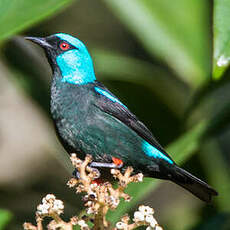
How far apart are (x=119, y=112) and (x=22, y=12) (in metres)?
1.08

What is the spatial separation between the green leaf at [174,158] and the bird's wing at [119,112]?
0.67ft

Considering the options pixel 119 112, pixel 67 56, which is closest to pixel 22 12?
pixel 67 56

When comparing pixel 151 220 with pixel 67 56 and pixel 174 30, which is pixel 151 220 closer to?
pixel 67 56

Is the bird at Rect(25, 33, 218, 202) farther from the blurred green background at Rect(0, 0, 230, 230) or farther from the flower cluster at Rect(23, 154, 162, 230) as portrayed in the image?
the flower cluster at Rect(23, 154, 162, 230)

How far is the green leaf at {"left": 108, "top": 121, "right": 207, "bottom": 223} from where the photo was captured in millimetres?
3240

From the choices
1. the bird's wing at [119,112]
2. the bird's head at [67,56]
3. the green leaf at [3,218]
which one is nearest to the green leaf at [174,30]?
the bird's head at [67,56]

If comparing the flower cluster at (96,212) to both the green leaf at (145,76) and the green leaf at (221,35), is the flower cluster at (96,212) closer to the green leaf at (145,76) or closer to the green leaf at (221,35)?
the green leaf at (221,35)

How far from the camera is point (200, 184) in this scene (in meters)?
3.61

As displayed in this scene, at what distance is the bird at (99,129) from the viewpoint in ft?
11.7

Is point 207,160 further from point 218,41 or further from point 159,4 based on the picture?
point 218,41

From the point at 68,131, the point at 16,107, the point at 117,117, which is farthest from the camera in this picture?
the point at 16,107

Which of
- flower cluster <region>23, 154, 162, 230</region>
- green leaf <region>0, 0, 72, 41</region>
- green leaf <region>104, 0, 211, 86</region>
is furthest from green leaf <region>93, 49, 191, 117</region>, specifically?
flower cluster <region>23, 154, 162, 230</region>

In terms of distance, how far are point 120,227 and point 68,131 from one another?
1348 millimetres

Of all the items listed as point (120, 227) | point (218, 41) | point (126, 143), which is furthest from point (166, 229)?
point (218, 41)
